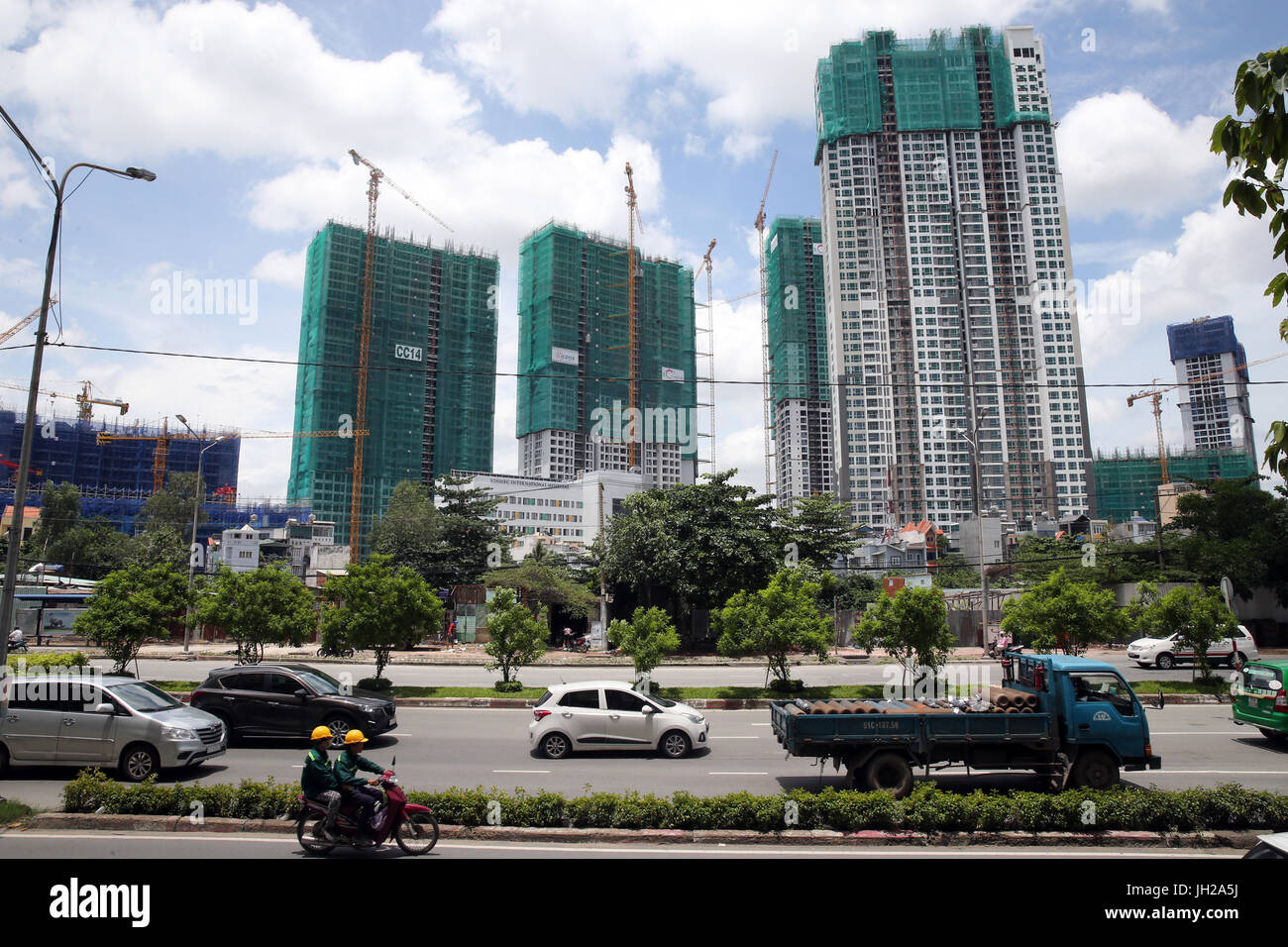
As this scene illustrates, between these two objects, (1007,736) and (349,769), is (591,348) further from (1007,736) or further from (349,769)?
(349,769)

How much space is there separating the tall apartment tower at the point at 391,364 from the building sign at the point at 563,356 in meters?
10.7

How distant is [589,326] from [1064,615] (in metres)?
122

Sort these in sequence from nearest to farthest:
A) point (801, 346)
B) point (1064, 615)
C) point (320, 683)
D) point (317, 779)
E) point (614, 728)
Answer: point (317, 779) → point (614, 728) → point (320, 683) → point (1064, 615) → point (801, 346)

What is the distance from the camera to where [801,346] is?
14588 centimetres

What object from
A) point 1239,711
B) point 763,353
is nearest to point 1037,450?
point 763,353

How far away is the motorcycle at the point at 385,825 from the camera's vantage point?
298 inches

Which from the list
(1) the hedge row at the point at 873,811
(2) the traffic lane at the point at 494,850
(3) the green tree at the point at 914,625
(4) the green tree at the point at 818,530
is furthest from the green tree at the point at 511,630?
(4) the green tree at the point at 818,530

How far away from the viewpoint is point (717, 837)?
8.16m

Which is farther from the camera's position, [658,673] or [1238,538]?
[1238,538]

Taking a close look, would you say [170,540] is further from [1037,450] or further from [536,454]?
[1037,450]

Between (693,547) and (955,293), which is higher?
(955,293)

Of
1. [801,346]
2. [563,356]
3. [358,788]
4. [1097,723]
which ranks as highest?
[801,346]

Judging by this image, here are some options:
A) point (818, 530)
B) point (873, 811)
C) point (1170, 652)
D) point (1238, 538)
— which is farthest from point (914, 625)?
point (1238, 538)
